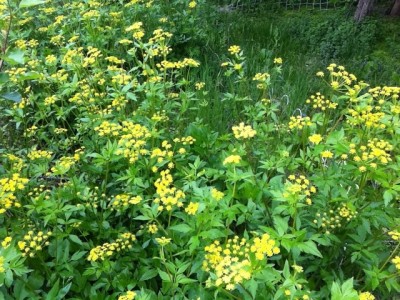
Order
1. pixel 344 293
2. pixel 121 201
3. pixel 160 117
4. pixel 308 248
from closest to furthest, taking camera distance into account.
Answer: pixel 344 293 → pixel 308 248 → pixel 121 201 → pixel 160 117

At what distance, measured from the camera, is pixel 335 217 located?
1.92 meters

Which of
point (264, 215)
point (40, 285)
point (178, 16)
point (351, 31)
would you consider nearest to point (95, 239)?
point (40, 285)

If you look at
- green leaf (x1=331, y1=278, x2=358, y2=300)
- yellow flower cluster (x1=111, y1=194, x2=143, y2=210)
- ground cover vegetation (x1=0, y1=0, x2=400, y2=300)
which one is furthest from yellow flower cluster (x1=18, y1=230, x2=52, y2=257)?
green leaf (x1=331, y1=278, x2=358, y2=300)

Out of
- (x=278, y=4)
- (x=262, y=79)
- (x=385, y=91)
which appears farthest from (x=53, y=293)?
(x=278, y=4)

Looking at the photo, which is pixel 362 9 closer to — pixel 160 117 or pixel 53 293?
pixel 160 117

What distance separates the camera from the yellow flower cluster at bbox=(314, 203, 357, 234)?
188 cm

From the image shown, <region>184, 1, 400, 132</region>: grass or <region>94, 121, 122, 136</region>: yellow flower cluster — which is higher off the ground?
<region>94, 121, 122, 136</region>: yellow flower cluster

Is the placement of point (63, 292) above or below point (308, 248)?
below

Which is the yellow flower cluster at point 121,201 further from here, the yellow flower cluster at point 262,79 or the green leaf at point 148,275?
the yellow flower cluster at point 262,79

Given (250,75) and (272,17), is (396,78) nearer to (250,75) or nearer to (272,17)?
(250,75)

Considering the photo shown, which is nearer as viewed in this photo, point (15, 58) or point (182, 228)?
point (15, 58)

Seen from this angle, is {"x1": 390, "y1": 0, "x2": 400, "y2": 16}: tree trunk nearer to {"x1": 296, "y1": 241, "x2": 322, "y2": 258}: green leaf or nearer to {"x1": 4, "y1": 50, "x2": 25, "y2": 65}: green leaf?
{"x1": 296, "y1": 241, "x2": 322, "y2": 258}: green leaf

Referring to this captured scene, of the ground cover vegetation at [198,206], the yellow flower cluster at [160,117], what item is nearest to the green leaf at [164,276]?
the ground cover vegetation at [198,206]

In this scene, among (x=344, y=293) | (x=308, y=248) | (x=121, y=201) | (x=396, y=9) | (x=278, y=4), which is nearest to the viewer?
(x=344, y=293)
